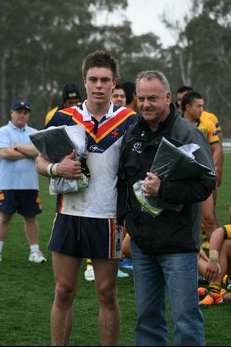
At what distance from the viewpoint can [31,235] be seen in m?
9.16

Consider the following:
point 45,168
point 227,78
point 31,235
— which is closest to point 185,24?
point 227,78

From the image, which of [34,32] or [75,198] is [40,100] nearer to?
[34,32]

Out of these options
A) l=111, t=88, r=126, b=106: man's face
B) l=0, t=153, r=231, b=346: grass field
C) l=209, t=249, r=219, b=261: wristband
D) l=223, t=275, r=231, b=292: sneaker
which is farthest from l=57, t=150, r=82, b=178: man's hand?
l=223, t=275, r=231, b=292: sneaker

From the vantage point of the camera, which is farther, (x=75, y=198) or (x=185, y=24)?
(x=185, y=24)

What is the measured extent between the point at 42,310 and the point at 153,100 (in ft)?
9.52

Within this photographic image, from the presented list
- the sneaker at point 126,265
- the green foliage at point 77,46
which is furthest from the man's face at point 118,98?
the green foliage at point 77,46

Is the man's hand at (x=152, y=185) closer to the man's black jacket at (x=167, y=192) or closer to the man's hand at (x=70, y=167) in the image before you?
the man's black jacket at (x=167, y=192)

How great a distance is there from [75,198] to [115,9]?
4806cm

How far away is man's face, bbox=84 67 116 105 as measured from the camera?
4.78m

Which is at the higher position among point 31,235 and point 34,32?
point 34,32

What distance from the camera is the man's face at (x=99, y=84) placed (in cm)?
478

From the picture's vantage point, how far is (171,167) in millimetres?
4160

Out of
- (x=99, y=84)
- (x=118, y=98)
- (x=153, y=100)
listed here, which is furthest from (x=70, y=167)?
(x=118, y=98)

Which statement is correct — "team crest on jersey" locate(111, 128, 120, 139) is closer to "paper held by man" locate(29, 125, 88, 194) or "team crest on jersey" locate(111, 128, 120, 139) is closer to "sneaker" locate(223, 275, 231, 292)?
"paper held by man" locate(29, 125, 88, 194)
